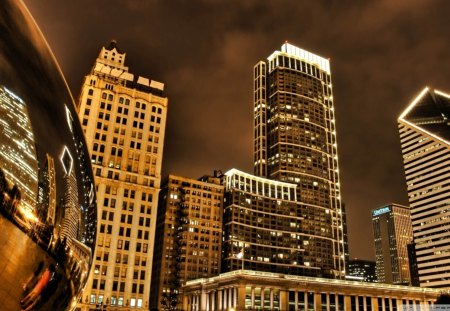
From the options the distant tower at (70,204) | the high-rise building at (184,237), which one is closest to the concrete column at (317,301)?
the high-rise building at (184,237)

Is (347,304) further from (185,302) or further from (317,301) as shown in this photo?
(185,302)

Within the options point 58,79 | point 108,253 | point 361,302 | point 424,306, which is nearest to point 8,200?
point 58,79

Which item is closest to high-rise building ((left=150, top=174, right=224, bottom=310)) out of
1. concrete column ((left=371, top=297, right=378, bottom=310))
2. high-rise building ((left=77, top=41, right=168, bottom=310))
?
concrete column ((left=371, top=297, right=378, bottom=310))

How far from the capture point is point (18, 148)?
283 centimetres

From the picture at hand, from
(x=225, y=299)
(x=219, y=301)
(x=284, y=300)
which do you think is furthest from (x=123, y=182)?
Result: (x=284, y=300)

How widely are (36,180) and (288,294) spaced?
422ft

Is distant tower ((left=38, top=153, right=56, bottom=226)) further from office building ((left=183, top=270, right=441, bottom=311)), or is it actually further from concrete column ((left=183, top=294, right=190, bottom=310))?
concrete column ((left=183, top=294, right=190, bottom=310))

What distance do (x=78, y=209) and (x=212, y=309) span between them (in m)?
135

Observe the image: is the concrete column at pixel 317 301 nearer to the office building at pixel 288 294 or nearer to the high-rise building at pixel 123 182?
the office building at pixel 288 294

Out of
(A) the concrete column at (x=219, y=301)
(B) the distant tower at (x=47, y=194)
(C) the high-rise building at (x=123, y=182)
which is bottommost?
(B) the distant tower at (x=47, y=194)

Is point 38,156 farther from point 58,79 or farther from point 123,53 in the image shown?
point 123,53

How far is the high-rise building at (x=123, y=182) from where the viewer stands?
88625 millimetres

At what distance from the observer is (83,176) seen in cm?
375

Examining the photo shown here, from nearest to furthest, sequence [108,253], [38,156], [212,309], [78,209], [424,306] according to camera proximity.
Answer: [38,156], [78,209], [108,253], [212,309], [424,306]
